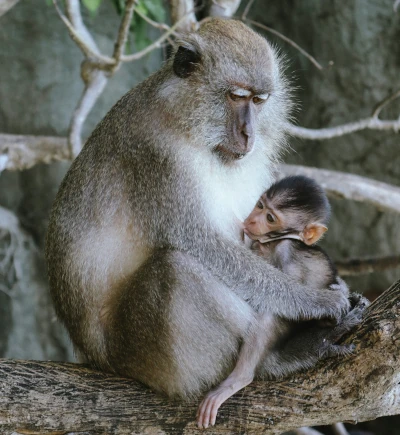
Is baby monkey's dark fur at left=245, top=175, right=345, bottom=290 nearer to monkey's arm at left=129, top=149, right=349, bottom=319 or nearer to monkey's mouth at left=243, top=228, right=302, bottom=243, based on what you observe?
monkey's mouth at left=243, top=228, right=302, bottom=243

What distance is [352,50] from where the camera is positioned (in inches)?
392

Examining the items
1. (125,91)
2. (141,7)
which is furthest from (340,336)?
(125,91)

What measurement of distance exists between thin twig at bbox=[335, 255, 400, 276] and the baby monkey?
3.48 m

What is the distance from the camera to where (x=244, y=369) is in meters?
3.66

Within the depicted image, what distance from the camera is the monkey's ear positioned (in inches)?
162

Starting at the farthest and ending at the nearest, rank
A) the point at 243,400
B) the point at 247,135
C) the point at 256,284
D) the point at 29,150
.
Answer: the point at 29,150, the point at 247,135, the point at 256,284, the point at 243,400

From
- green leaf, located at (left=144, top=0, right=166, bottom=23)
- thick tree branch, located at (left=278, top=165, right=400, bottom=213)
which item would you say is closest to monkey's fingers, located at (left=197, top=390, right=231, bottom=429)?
thick tree branch, located at (left=278, top=165, right=400, bottom=213)

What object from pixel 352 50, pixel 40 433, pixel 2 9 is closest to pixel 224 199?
pixel 40 433

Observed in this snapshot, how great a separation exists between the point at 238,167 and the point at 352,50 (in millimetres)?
6492

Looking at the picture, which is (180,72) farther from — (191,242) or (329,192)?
(329,192)

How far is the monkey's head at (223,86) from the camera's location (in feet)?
13.3

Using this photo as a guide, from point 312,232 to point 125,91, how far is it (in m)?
6.09

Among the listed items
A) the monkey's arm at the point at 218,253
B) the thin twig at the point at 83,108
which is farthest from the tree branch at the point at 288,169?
the monkey's arm at the point at 218,253

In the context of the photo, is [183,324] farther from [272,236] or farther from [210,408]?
[272,236]
